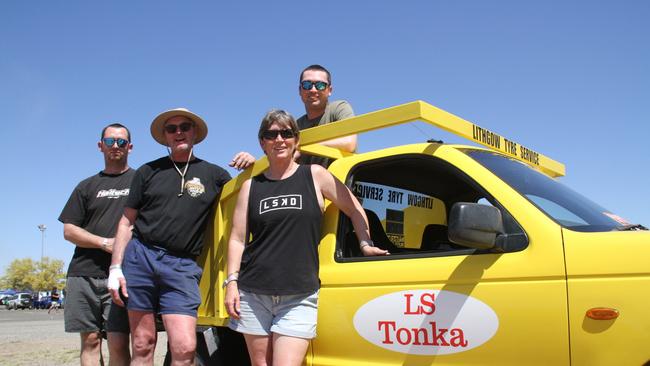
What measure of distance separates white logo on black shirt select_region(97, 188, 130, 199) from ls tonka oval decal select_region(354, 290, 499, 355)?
2489 millimetres

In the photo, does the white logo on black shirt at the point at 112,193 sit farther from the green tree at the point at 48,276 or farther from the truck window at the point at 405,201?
the green tree at the point at 48,276

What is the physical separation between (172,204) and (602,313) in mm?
2513

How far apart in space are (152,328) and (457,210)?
2096 mm

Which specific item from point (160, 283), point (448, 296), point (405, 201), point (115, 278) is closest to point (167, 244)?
point (160, 283)

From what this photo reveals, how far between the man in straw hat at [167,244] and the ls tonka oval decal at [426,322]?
1.14 meters

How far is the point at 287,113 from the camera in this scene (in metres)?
3.22

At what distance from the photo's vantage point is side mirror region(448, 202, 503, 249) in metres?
2.48

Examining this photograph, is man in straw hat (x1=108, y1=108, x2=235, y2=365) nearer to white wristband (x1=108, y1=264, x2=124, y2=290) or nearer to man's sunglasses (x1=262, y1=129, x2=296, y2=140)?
white wristband (x1=108, y1=264, x2=124, y2=290)

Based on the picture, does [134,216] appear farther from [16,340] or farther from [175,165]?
[16,340]

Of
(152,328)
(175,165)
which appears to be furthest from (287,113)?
(152,328)

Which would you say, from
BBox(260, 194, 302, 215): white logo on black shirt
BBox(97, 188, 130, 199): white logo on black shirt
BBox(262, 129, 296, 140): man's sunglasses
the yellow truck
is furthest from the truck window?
BBox(97, 188, 130, 199): white logo on black shirt

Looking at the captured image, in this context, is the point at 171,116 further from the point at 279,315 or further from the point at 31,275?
the point at 31,275

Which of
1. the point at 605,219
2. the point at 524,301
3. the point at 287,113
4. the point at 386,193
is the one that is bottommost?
the point at 524,301

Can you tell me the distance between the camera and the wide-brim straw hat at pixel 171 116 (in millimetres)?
3816
